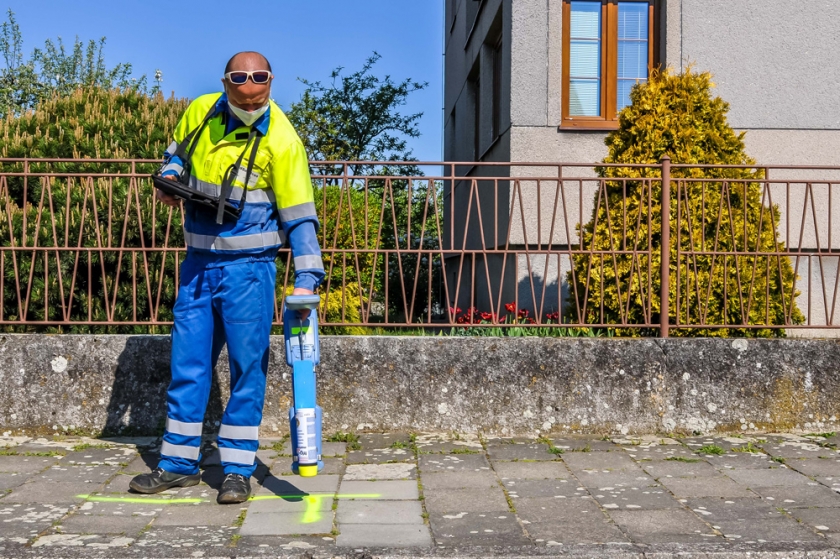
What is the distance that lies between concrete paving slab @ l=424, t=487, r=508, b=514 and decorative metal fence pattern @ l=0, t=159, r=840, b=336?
157 cm

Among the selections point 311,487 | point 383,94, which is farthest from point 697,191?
point 383,94

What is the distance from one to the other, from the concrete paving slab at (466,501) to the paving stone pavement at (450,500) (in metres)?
0.01

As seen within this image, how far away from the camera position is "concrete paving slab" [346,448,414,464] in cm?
500

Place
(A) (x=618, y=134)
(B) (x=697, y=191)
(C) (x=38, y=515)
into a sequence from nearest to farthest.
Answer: (C) (x=38, y=515) < (B) (x=697, y=191) < (A) (x=618, y=134)

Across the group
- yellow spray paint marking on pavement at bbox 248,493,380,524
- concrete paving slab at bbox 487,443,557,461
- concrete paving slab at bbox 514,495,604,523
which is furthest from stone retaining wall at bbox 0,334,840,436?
concrete paving slab at bbox 514,495,604,523

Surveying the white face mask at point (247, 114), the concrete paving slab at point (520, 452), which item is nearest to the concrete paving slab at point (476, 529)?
the concrete paving slab at point (520, 452)

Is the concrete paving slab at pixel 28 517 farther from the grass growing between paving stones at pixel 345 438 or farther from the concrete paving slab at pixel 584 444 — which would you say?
the concrete paving slab at pixel 584 444

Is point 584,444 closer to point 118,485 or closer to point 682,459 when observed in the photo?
point 682,459

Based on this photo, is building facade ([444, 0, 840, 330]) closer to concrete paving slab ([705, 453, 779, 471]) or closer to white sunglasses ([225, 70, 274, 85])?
concrete paving slab ([705, 453, 779, 471])

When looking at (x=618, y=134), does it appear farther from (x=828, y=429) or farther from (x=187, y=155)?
(x=187, y=155)

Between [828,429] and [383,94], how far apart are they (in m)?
16.9

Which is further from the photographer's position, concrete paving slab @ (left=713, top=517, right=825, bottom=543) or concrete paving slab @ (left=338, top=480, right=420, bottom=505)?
concrete paving slab @ (left=338, top=480, right=420, bottom=505)

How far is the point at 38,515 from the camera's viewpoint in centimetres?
387

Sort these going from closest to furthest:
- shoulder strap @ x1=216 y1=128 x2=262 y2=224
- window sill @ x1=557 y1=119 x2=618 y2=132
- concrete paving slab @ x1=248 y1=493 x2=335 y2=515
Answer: concrete paving slab @ x1=248 y1=493 x2=335 y2=515, shoulder strap @ x1=216 y1=128 x2=262 y2=224, window sill @ x1=557 y1=119 x2=618 y2=132
